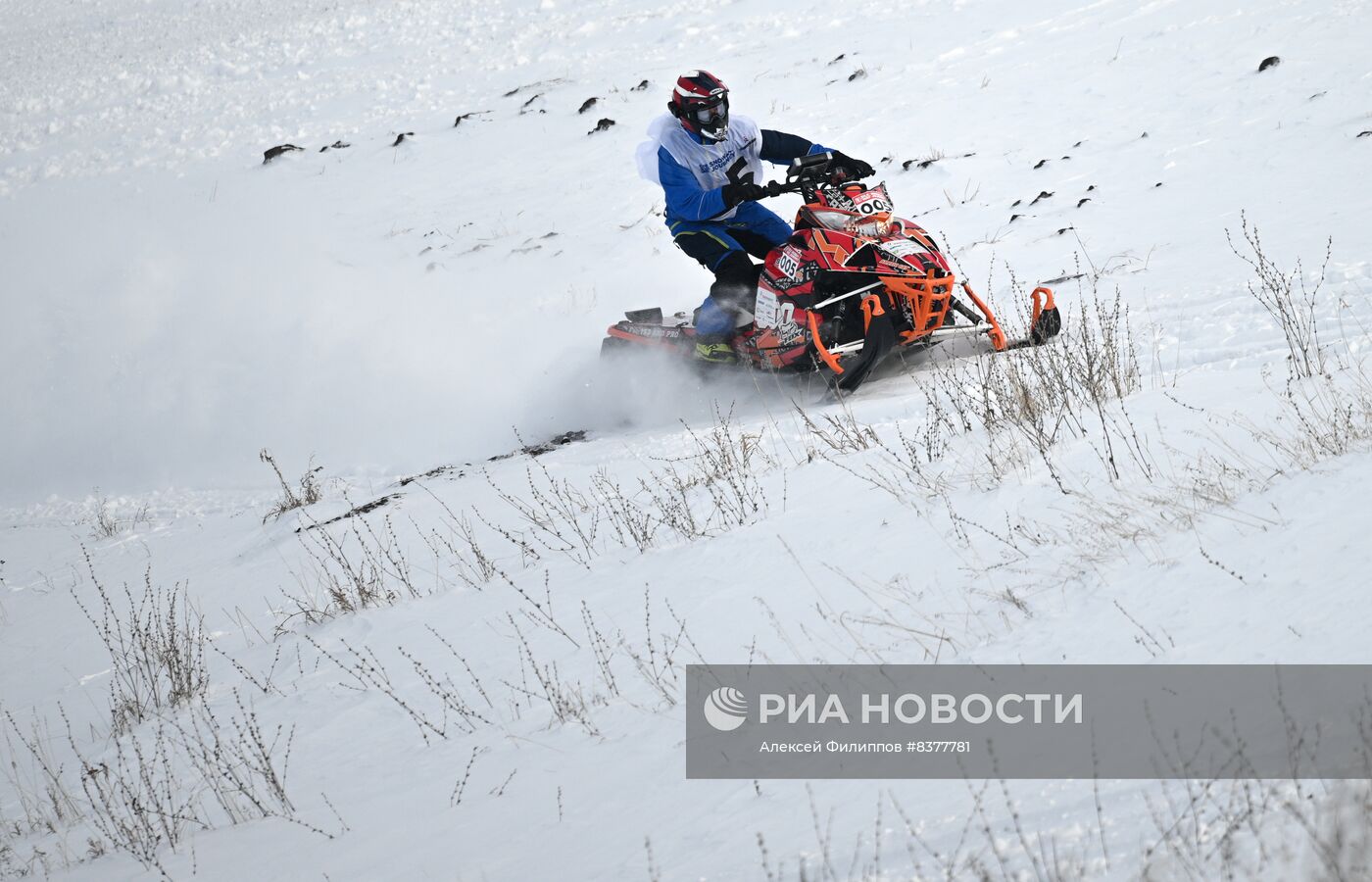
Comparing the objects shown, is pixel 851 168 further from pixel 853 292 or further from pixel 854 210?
pixel 853 292

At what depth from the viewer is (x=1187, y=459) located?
433 centimetres

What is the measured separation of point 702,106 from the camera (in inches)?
319

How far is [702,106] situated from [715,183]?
71 cm

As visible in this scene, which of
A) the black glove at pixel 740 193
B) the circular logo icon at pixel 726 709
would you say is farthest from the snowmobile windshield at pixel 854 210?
the circular logo icon at pixel 726 709

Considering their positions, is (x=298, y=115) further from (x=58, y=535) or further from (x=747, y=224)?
(x=747, y=224)

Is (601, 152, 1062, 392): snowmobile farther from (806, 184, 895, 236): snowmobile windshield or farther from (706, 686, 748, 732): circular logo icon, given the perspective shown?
(706, 686, 748, 732): circular logo icon

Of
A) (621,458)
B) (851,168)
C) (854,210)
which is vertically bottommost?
(621,458)

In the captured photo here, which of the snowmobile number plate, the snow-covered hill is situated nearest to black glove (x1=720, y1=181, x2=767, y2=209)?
the snowmobile number plate

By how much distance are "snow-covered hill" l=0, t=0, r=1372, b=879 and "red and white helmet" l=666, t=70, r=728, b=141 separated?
203 centimetres

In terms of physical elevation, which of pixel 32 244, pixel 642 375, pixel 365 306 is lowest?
pixel 642 375

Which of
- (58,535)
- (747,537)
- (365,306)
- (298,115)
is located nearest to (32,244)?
(298,115)

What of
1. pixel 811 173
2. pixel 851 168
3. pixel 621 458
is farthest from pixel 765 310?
pixel 621 458

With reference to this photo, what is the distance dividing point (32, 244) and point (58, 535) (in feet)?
29.5

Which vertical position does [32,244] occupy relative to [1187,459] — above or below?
above
